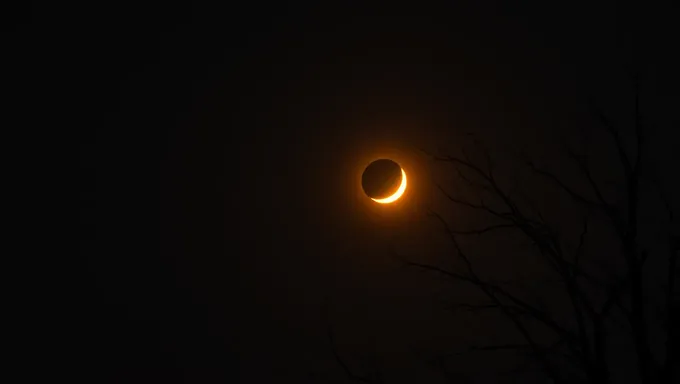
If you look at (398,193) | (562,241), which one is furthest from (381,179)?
(562,241)

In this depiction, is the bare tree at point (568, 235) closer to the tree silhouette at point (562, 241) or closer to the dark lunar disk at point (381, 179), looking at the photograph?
the tree silhouette at point (562, 241)

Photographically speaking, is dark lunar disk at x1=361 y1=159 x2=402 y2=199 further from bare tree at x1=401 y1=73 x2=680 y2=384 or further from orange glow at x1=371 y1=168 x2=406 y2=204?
bare tree at x1=401 y1=73 x2=680 y2=384

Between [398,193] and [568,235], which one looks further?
[568,235]

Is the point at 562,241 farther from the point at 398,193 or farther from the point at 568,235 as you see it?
the point at 398,193

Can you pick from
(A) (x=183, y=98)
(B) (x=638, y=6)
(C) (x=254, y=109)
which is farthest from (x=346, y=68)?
(B) (x=638, y=6)

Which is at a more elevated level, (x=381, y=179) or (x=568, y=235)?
(x=568, y=235)

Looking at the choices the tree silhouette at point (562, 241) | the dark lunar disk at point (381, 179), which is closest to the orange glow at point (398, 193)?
the dark lunar disk at point (381, 179)

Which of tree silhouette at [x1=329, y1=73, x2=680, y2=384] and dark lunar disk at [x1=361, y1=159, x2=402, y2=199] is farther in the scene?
tree silhouette at [x1=329, y1=73, x2=680, y2=384]

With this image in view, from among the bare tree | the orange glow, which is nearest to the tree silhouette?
the bare tree

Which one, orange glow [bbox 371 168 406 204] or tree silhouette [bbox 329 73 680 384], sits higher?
tree silhouette [bbox 329 73 680 384]
